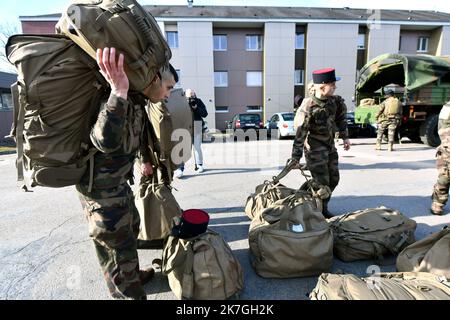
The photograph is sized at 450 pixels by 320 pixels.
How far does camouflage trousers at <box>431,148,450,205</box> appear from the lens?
3.23 metres

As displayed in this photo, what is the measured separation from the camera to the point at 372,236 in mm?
2402

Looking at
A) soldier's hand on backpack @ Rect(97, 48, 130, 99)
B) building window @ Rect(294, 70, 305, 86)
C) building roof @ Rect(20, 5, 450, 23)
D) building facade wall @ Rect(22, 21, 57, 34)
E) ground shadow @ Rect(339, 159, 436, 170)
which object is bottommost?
ground shadow @ Rect(339, 159, 436, 170)

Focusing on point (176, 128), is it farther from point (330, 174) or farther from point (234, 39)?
point (234, 39)

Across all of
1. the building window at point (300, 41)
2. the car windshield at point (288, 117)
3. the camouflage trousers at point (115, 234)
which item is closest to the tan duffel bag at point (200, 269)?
the camouflage trousers at point (115, 234)

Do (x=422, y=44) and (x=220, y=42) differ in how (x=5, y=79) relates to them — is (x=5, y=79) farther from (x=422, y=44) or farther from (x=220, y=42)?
(x=422, y=44)

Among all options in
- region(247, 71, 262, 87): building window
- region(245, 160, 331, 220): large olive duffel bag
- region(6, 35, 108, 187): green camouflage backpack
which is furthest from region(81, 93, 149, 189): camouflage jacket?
region(247, 71, 262, 87): building window

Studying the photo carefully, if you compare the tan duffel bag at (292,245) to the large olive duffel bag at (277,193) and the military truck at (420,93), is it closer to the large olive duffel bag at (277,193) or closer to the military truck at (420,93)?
the large olive duffel bag at (277,193)

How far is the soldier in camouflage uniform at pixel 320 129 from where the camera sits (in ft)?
10.3

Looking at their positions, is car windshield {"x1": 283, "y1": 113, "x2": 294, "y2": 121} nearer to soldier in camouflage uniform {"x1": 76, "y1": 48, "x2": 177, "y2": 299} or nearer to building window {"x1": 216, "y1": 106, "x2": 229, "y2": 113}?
building window {"x1": 216, "y1": 106, "x2": 229, "y2": 113}

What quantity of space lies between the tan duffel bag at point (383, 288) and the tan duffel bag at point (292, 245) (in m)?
0.45

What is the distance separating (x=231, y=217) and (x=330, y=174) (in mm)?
1343

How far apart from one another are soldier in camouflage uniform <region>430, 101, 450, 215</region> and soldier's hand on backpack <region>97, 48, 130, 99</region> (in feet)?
11.4

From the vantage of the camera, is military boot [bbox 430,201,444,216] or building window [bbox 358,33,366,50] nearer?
military boot [bbox 430,201,444,216]
